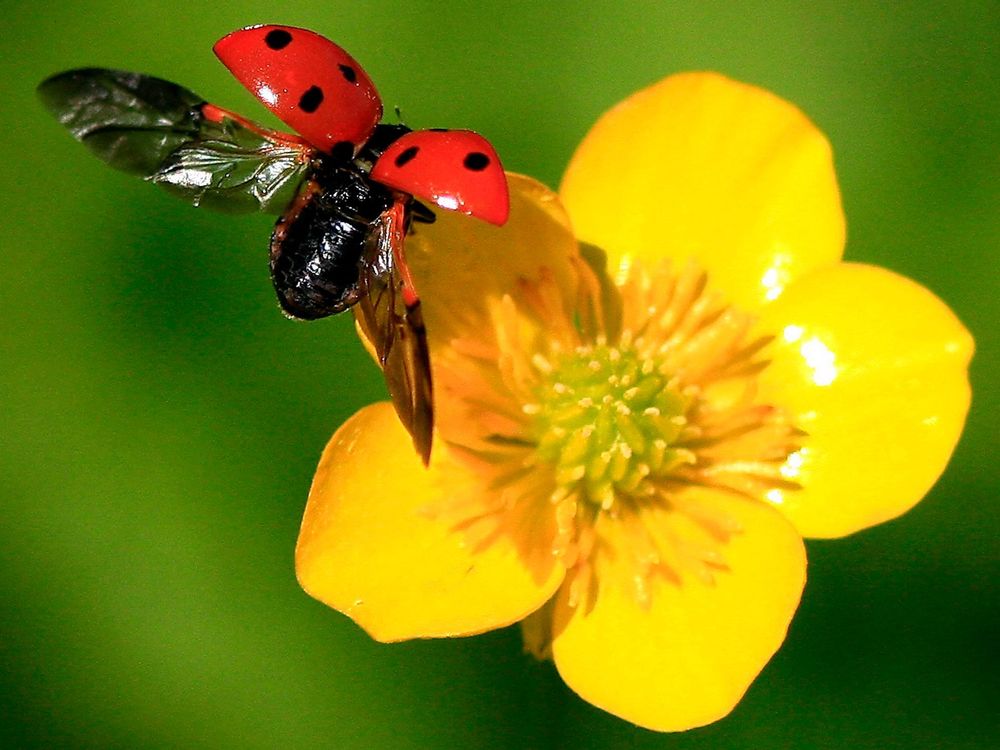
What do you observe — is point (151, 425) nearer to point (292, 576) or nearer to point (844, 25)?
point (292, 576)

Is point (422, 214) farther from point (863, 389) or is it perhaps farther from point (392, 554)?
point (863, 389)

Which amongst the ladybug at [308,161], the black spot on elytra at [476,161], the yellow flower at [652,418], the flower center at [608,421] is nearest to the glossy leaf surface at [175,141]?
the ladybug at [308,161]

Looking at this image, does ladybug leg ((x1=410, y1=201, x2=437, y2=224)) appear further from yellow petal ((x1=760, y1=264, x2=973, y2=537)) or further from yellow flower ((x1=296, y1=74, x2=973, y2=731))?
yellow petal ((x1=760, y1=264, x2=973, y2=537))

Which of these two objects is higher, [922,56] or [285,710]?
[922,56]

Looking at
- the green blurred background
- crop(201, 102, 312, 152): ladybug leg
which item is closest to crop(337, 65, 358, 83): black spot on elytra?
crop(201, 102, 312, 152): ladybug leg

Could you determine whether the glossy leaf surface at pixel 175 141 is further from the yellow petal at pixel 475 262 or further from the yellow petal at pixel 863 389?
the yellow petal at pixel 863 389

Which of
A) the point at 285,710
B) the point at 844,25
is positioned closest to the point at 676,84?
the point at 844,25

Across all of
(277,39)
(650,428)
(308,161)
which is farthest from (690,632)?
(277,39)
